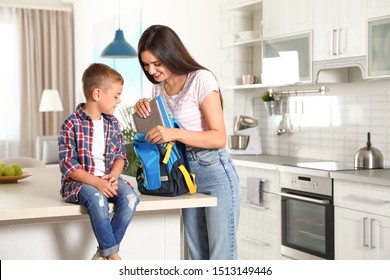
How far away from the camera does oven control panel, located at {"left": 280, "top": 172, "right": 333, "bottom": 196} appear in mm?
4141

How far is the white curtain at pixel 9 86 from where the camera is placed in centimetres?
901

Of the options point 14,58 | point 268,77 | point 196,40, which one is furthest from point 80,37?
point 268,77

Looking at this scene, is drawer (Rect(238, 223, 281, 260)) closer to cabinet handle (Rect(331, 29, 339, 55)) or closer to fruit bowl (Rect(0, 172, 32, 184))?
cabinet handle (Rect(331, 29, 339, 55))

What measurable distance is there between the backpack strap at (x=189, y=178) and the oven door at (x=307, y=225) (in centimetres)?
185

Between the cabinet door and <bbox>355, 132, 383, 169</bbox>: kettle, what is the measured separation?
0.41 meters

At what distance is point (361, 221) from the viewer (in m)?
3.90

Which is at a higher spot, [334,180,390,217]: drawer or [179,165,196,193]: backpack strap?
[179,165,196,193]: backpack strap

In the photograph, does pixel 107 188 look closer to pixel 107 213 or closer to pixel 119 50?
pixel 107 213

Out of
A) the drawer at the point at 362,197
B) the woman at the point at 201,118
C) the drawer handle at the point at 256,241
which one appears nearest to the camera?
the woman at the point at 201,118

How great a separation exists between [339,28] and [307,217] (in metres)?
1.24

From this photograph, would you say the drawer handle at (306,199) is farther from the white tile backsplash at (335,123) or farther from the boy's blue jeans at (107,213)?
the boy's blue jeans at (107,213)

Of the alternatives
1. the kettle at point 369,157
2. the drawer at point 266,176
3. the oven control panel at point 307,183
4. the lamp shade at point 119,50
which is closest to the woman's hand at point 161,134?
the oven control panel at point 307,183

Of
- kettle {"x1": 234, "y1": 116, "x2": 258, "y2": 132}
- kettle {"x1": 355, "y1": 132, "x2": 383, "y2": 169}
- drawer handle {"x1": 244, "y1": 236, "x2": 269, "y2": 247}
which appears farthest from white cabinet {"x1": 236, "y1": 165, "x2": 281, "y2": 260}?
kettle {"x1": 355, "y1": 132, "x2": 383, "y2": 169}

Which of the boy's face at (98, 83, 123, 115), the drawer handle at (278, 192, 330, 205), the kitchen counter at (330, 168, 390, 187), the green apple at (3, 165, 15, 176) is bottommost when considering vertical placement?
the drawer handle at (278, 192, 330, 205)
